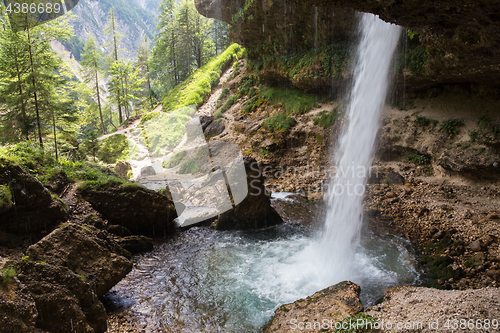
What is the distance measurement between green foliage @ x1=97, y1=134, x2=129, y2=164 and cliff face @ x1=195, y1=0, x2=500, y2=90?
1550 cm

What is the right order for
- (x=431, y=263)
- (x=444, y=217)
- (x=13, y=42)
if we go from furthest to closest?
(x=13, y=42) → (x=444, y=217) → (x=431, y=263)

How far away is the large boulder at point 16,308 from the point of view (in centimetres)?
318

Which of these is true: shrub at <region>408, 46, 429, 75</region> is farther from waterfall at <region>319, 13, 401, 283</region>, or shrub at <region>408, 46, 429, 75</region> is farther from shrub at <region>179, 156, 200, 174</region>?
shrub at <region>179, 156, 200, 174</region>

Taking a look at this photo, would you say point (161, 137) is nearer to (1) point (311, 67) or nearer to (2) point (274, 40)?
(2) point (274, 40)

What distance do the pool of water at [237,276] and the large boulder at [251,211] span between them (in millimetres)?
441

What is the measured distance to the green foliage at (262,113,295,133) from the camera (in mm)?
17641

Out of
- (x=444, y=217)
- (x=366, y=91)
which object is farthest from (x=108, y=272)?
(x=366, y=91)

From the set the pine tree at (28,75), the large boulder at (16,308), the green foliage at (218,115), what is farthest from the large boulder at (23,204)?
the green foliage at (218,115)

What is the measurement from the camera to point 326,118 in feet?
53.5

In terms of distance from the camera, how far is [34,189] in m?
6.11

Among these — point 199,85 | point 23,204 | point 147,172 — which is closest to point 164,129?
point 199,85

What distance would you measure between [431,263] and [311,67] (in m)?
14.3

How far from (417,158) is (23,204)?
14373 mm

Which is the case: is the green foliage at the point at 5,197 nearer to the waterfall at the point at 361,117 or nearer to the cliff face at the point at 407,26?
the cliff face at the point at 407,26
